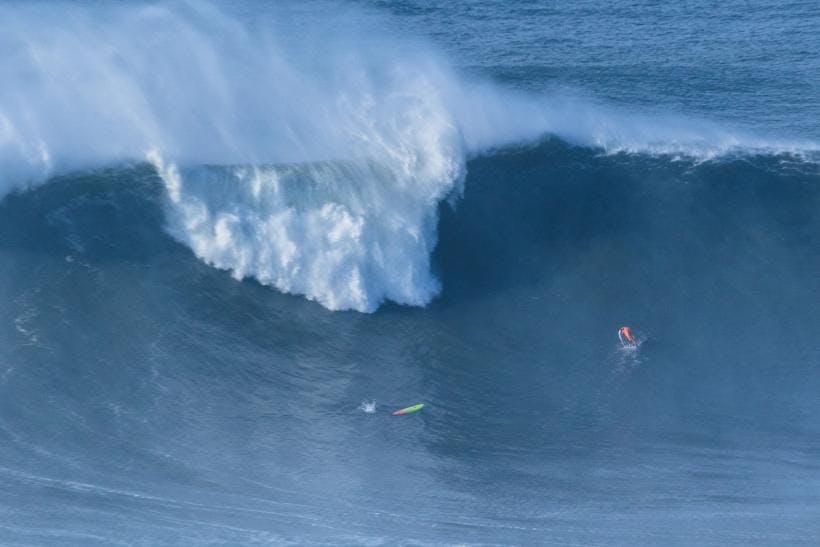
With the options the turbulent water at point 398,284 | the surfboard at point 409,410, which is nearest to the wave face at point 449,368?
the turbulent water at point 398,284

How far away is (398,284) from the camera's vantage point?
33375mm

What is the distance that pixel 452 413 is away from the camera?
2931cm

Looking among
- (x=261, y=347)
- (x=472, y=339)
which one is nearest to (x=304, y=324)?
(x=261, y=347)

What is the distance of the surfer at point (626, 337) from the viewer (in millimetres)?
31719

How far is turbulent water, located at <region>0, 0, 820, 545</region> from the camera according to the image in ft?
86.4

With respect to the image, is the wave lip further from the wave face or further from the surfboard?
the surfboard

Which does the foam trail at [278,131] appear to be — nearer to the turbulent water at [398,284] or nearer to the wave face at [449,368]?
the turbulent water at [398,284]

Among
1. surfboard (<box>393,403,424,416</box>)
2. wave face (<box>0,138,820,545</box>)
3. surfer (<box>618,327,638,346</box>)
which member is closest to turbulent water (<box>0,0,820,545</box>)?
wave face (<box>0,138,820,545</box>)

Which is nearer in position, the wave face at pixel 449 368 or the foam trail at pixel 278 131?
the wave face at pixel 449 368

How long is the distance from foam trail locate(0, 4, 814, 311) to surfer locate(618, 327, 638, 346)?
4.83m

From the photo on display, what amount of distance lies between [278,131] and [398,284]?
6.29m

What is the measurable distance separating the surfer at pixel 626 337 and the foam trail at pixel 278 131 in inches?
190

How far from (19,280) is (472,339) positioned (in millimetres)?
10909

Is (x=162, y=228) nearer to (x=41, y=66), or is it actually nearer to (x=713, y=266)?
(x=41, y=66)
